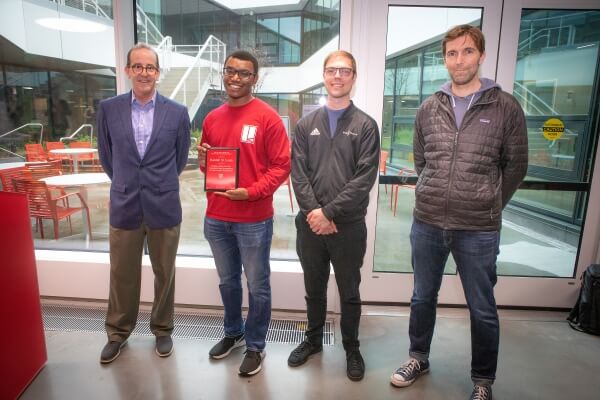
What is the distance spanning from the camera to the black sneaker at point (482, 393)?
6.28 ft

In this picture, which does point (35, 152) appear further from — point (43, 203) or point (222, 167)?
point (222, 167)

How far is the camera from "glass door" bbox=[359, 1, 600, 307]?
2688 mm

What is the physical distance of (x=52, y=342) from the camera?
8.04 feet

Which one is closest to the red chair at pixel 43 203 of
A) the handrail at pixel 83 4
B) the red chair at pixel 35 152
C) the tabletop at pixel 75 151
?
the red chair at pixel 35 152

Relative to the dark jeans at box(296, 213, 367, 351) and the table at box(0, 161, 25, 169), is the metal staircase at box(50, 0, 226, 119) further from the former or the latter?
the table at box(0, 161, 25, 169)

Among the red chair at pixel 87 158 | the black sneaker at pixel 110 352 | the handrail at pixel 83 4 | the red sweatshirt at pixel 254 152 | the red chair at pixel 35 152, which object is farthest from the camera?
the red chair at pixel 87 158

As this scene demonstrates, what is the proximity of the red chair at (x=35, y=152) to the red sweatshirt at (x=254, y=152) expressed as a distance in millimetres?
2544

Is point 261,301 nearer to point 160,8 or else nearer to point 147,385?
point 147,385

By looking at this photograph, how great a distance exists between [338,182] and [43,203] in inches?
125

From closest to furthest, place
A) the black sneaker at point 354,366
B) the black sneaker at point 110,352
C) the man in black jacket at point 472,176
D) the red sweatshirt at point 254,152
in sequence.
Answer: the man in black jacket at point 472,176, the red sweatshirt at point 254,152, the black sneaker at point 354,366, the black sneaker at point 110,352

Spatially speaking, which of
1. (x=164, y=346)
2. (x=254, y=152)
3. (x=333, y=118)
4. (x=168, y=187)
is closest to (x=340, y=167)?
(x=333, y=118)

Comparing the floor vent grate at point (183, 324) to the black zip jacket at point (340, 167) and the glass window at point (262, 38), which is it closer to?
the glass window at point (262, 38)

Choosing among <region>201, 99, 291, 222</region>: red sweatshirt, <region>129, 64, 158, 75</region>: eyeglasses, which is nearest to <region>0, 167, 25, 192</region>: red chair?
<region>129, 64, 158, 75</region>: eyeglasses

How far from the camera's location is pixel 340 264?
206 centimetres
